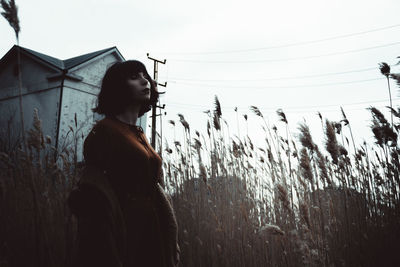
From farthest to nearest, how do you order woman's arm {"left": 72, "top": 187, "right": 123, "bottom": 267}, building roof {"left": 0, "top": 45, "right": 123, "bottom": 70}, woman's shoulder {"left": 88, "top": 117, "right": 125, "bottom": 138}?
building roof {"left": 0, "top": 45, "right": 123, "bottom": 70}
woman's shoulder {"left": 88, "top": 117, "right": 125, "bottom": 138}
woman's arm {"left": 72, "top": 187, "right": 123, "bottom": 267}

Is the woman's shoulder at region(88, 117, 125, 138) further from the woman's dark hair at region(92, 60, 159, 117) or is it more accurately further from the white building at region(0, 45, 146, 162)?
the white building at region(0, 45, 146, 162)

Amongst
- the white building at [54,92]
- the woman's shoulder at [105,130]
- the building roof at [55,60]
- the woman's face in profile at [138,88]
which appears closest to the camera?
the woman's shoulder at [105,130]

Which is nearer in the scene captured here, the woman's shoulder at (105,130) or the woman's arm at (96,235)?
the woman's arm at (96,235)

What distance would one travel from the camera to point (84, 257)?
100 centimetres

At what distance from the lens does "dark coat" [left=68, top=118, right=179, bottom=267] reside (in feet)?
3.37

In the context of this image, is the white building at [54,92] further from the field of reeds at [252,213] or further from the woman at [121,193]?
the woman at [121,193]

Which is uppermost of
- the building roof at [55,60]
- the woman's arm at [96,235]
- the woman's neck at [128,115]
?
the building roof at [55,60]

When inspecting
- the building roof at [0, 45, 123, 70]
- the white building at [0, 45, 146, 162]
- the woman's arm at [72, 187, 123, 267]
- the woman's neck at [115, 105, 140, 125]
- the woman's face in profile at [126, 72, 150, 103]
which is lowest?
the woman's arm at [72, 187, 123, 267]

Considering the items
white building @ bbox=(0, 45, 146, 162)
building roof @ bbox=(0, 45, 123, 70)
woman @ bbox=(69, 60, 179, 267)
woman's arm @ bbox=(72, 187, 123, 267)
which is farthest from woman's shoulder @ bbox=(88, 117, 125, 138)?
building roof @ bbox=(0, 45, 123, 70)

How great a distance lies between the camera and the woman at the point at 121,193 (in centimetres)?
104

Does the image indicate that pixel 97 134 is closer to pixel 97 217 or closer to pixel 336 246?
pixel 97 217

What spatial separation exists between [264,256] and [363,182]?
140 centimetres

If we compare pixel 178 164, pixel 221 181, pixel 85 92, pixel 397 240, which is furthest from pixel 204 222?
pixel 85 92

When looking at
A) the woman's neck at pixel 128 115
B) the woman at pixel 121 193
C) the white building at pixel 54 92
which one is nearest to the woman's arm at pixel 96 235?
the woman at pixel 121 193
